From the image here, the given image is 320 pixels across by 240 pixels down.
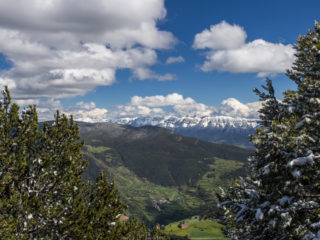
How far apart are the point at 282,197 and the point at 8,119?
44.8 feet

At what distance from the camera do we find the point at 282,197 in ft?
31.4

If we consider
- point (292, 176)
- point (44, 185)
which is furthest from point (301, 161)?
point (44, 185)

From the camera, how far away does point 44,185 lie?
13695 millimetres

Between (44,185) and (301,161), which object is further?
(44,185)

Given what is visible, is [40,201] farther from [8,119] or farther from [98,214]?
[8,119]

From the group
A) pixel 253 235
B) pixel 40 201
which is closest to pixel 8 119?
pixel 40 201

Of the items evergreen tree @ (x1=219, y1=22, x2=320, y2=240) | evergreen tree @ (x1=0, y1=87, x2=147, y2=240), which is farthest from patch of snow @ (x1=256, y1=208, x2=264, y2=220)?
evergreen tree @ (x1=0, y1=87, x2=147, y2=240)

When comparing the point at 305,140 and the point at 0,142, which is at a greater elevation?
the point at 305,140

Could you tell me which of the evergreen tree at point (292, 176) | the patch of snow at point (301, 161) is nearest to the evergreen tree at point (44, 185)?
the evergreen tree at point (292, 176)

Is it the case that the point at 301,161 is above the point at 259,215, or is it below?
above

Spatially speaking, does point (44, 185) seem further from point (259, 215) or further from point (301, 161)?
point (301, 161)

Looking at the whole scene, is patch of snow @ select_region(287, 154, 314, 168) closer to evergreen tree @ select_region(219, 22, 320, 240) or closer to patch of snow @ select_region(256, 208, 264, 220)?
evergreen tree @ select_region(219, 22, 320, 240)

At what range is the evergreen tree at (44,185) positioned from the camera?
39.7ft

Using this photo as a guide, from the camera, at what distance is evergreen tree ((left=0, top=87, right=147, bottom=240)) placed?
12.1 meters
